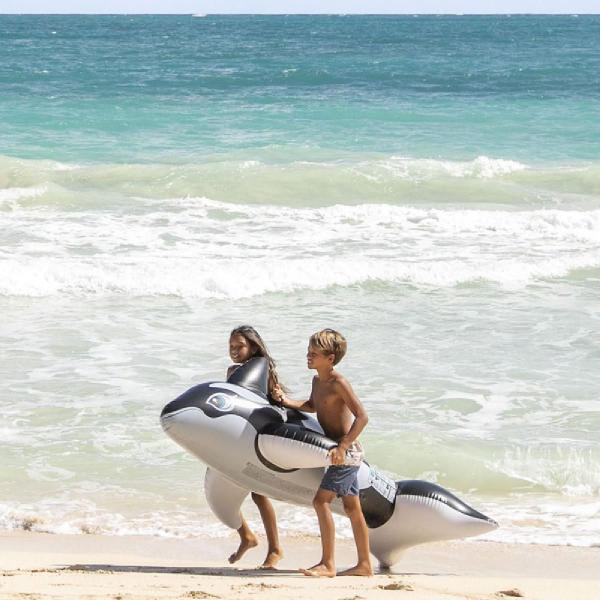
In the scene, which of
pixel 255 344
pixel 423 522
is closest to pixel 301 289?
pixel 255 344

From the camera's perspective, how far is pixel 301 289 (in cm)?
1195

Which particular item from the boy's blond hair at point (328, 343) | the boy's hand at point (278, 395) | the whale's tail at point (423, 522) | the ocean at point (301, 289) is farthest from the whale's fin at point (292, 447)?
the ocean at point (301, 289)

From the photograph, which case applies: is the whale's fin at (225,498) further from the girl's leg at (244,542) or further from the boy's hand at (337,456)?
the boy's hand at (337,456)

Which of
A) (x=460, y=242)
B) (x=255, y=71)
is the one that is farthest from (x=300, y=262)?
(x=255, y=71)

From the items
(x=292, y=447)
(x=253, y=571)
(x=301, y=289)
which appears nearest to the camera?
(x=292, y=447)

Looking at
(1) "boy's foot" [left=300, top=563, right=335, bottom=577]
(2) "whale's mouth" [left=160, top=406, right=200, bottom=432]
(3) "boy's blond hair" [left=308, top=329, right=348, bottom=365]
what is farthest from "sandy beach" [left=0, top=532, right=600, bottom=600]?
(3) "boy's blond hair" [left=308, top=329, right=348, bottom=365]

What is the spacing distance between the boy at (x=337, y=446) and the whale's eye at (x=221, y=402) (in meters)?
0.41

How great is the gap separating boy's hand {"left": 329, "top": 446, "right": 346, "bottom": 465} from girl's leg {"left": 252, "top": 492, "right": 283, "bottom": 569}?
525 millimetres

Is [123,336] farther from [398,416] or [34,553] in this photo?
A: [34,553]

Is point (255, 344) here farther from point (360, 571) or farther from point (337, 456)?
point (360, 571)

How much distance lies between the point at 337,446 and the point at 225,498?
0.70 m

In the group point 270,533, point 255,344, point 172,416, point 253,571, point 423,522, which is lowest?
point 253,571

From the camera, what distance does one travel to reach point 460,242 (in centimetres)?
1443

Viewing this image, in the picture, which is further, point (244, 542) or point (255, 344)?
point (244, 542)
